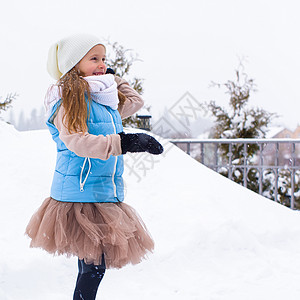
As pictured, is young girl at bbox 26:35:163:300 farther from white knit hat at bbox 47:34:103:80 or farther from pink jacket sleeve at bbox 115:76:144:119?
pink jacket sleeve at bbox 115:76:144:119

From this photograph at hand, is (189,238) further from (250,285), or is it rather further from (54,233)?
(54,233)

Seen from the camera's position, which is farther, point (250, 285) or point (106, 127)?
point (250, 285)

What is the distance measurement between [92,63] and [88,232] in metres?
0.77

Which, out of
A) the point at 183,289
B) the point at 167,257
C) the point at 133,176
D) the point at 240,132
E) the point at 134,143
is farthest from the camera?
the point at 240,132

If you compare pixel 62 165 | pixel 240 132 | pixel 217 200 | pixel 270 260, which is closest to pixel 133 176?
pixel 217 200

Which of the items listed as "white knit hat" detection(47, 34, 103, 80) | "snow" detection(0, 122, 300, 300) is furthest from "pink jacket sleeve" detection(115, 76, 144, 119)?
"snow" detection(0, 122, 300, 300)

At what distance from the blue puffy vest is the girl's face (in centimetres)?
17

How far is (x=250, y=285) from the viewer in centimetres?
296

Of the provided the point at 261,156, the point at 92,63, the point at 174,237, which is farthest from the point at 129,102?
the point at 261,156

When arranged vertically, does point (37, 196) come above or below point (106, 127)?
below

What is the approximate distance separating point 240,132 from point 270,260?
22.0 ft

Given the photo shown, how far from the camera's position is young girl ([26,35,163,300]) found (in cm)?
170

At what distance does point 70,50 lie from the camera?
5.99ft

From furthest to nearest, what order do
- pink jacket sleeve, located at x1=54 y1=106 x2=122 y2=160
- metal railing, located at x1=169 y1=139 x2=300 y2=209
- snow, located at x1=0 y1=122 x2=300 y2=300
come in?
metal railing, located at x1=169 y1=139 x2=300 y2=209, snow, located at x1=0 y1=122 x2=300 y2=300, pink jacket sleeve, located at x1=54 y1=106 x2=122 y2=160
